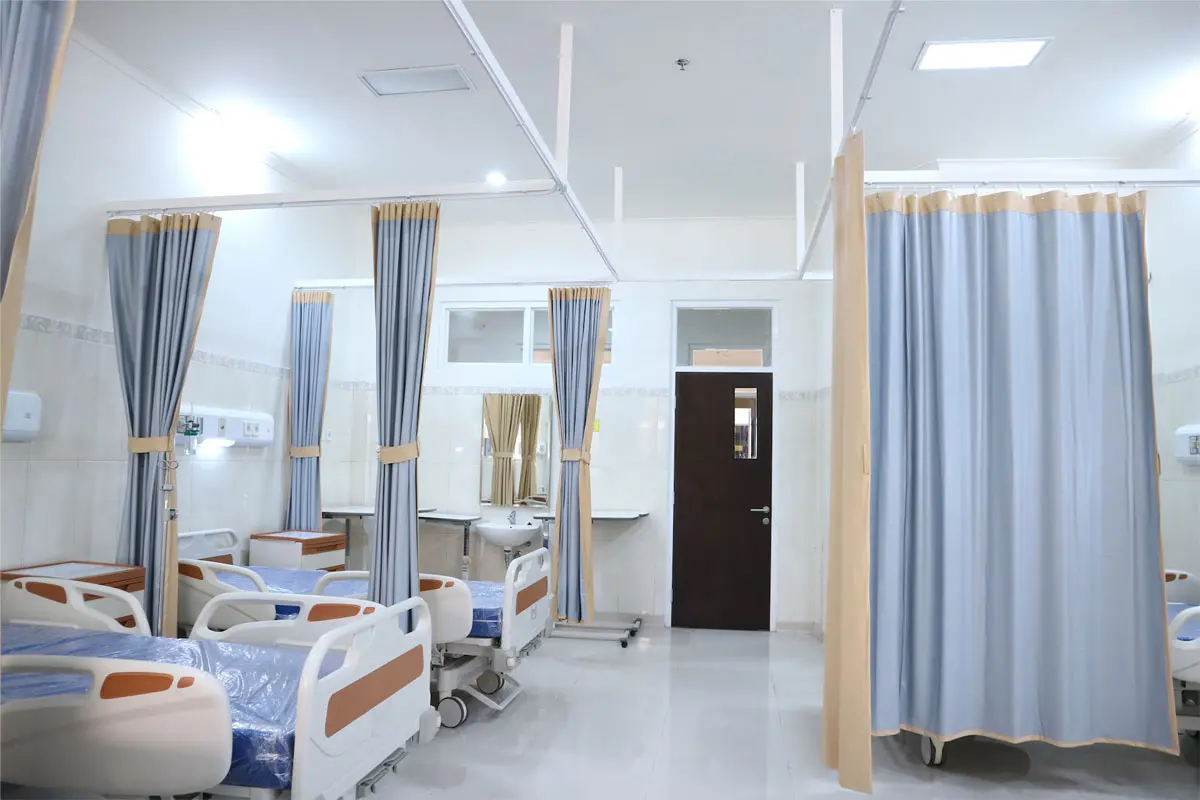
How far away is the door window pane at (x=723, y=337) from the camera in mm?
6715

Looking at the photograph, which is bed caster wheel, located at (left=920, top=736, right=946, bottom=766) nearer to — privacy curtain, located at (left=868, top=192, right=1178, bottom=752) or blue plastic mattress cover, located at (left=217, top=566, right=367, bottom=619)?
privacy curtain, located at (left=868, top=192, right=1178, bottom=752)

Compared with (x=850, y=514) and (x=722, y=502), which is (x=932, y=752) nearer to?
(x=850, y=514)

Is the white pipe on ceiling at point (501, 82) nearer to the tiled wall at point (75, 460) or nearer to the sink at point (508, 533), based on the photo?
the tiled wall at point (75, 460)

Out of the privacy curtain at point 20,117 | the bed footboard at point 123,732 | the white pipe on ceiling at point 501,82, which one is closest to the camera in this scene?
the privacy curtain at point 20,117

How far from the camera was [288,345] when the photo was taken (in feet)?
18.5

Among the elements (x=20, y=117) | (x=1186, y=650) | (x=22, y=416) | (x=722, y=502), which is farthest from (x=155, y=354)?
(x=1186, y=650)

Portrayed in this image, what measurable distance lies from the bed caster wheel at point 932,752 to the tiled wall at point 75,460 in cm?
409

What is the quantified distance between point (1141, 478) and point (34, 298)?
487cm

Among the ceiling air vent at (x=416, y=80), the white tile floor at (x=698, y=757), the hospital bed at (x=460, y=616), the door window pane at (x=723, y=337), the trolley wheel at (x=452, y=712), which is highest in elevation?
the ceiling air vent at (x=416, y=80)

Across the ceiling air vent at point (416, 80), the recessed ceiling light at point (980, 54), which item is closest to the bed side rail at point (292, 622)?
the ceiling air vent at point (416, 80)

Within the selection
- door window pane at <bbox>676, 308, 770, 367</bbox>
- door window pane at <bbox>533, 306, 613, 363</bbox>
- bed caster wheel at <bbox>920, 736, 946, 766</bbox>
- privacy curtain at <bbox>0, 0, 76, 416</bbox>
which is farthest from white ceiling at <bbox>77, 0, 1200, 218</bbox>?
bed caster wheel at <bbox>920, 736, 946, 766</bbox>

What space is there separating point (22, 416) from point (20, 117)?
8.47 feet

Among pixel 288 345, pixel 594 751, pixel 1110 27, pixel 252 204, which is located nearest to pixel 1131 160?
pixel 1110 27

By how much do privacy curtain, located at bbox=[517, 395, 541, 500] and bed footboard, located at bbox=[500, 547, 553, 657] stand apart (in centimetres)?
181
